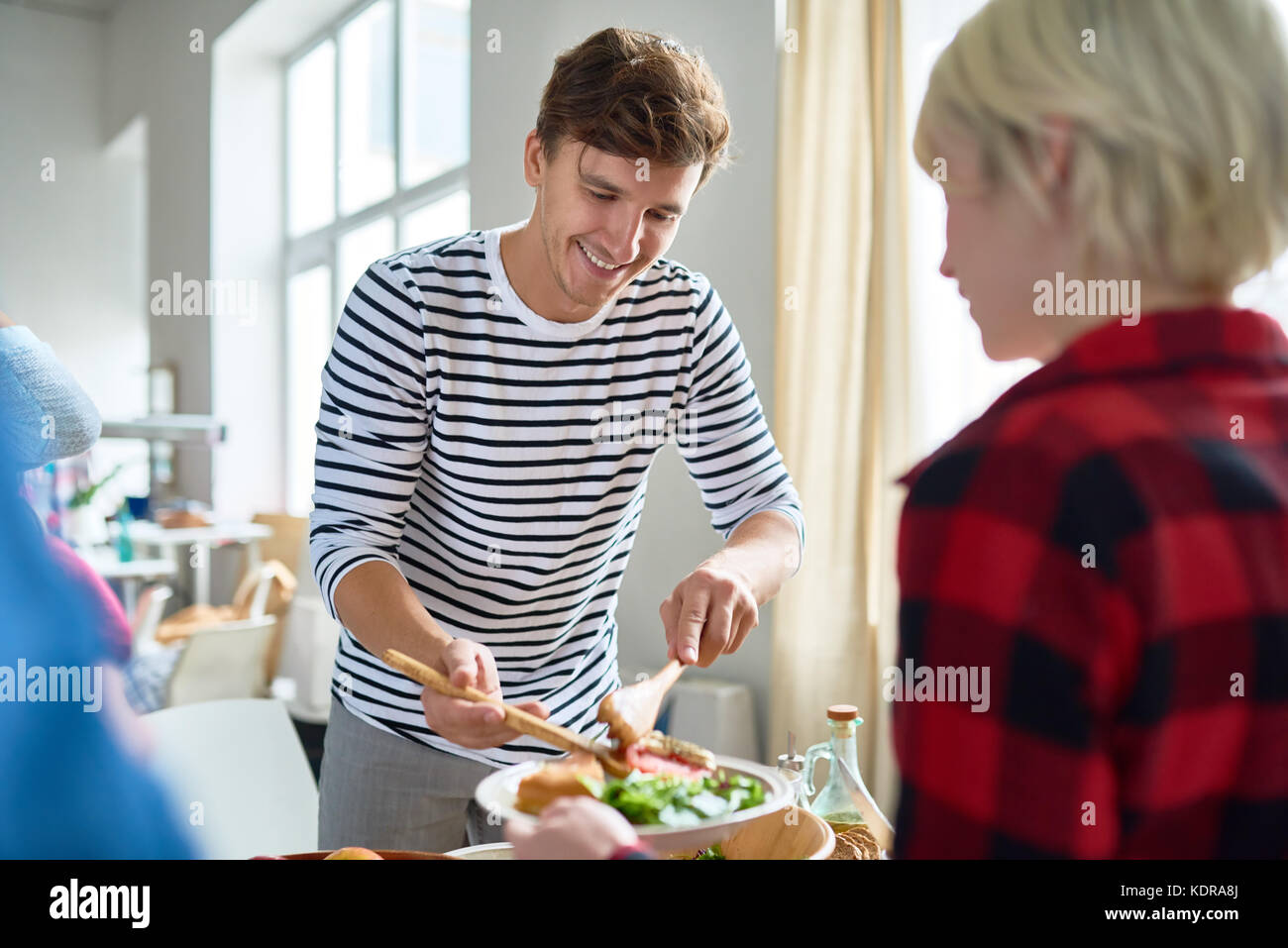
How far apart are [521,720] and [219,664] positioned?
2.25 meters

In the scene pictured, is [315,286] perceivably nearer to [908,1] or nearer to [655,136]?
[908,1]

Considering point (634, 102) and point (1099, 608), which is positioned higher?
point (634, 102)

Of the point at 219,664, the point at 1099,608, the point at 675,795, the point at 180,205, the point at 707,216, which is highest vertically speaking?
the point at 180,205

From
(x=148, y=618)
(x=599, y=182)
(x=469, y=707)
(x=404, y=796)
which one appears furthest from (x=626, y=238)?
(x=148, y=618)

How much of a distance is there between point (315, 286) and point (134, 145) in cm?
103

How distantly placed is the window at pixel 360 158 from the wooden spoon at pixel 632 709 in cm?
307

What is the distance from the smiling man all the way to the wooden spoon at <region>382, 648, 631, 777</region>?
16 cm

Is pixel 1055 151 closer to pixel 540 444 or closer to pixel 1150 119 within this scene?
pixel 1150 119

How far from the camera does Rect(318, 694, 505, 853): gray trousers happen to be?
1077mm

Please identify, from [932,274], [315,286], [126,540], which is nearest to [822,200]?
[932,274]

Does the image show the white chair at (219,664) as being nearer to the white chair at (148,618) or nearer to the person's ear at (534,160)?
the white chair at (148,618)

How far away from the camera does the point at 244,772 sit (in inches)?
50.5

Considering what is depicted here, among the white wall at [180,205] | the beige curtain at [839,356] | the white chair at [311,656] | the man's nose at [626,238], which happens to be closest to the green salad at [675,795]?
the man's nose at [626,238]

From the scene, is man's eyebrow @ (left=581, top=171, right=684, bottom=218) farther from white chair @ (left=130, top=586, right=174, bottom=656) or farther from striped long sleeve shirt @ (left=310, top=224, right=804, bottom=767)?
white chair @ (left=130, top=586, right=174, bottom=656)
